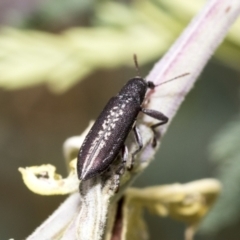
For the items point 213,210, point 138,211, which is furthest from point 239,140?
point 138,211

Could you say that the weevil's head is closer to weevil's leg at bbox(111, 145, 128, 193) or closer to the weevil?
the weevil

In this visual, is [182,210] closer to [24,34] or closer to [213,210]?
[213,210]

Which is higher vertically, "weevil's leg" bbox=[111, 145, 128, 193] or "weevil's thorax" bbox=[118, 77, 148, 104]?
"weevil's leg" bbox=[111, 145, 128, 193]

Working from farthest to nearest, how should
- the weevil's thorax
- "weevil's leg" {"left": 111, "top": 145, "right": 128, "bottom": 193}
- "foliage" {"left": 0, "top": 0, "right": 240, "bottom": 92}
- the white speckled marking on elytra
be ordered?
"foliage" {"left": 0, "top": 0, "right": 240, "bottom": 92}
the weevil's thorax
the white speckled marking on elytra
"weevil's leg" {"left": 111, "top": 145, "right": 128, "bottom": 193}

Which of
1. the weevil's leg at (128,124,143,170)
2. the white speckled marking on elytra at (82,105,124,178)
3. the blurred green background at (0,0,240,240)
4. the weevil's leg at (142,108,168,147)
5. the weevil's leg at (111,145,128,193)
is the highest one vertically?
the weevil's leg at (142,108,168,147)

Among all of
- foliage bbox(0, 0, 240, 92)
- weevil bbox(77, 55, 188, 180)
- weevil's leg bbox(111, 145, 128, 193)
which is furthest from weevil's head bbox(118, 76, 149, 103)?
weevil's leg bbox(111, 145, 128, 193)

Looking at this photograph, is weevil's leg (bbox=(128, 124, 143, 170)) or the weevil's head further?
the weevil's head
